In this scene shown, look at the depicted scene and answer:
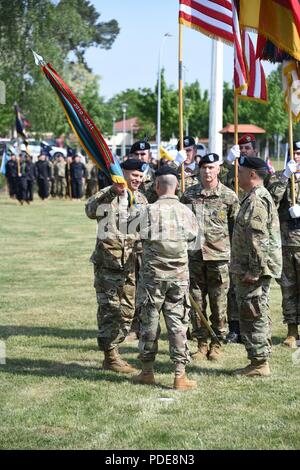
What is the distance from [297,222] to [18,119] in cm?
2386

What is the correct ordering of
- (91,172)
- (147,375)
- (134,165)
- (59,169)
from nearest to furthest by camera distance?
(147,375) → (134,165) → (59,169) → (91,172)

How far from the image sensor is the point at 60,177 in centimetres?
3828

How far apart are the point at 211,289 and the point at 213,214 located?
32.5 inches

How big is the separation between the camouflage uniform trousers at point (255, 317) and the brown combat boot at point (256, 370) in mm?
82

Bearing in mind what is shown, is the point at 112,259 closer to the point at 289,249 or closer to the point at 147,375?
the point at 147,375

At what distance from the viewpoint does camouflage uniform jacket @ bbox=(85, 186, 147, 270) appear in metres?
8.25

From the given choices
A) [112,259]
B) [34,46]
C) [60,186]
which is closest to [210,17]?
[112,259]

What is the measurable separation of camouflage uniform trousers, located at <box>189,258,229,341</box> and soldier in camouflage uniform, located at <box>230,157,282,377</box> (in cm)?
76

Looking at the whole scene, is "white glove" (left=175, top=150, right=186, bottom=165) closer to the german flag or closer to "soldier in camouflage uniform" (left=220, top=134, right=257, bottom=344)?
"soldier in camouflage uniform" (left=220, top=134, right=257, bottom=344)

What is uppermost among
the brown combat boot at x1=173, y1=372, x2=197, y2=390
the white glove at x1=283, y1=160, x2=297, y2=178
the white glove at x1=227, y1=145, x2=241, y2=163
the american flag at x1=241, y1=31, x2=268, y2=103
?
the american flag at x1=241, y1=31, x2=268, y2=103

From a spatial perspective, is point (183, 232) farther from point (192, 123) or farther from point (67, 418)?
point (192, 123)

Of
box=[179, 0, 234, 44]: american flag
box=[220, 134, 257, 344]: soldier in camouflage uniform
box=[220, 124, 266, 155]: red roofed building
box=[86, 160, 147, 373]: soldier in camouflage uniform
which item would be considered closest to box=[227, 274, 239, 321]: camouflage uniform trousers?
box=[220, 134, 257, 344]: soldier in camouflage uniform

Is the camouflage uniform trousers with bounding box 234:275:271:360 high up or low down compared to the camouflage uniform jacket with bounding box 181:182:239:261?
down

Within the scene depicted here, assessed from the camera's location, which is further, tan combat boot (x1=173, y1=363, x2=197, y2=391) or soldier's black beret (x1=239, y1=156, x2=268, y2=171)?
soldier's black beret (x1=239, y1=156, x2=268, y2=171)
